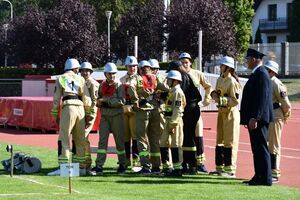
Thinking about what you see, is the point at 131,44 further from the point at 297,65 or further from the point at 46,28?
the point at 297,65

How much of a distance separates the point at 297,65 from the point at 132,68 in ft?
151

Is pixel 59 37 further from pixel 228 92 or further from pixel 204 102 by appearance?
pixel 228 92

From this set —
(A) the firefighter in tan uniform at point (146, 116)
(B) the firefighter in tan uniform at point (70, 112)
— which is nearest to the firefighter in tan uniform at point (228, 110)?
(A) the firefighter in tan uniform at point (146, 116)

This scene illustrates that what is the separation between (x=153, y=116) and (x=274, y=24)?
68573 mm

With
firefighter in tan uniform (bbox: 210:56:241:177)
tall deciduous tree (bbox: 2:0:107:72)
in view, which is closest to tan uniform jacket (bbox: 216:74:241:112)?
firefighter in tan uniform (bbox: 210:56:241:177)

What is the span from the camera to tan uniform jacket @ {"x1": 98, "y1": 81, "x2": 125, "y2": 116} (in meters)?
14.3

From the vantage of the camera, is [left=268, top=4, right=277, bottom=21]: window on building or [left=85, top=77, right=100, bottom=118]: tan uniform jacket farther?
[left=268, top=4, right=277, bottom=21]: window on building

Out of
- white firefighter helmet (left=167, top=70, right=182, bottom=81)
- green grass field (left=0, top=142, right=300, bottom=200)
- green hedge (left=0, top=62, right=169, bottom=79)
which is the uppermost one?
green hedge (left=0, top=62, right=169, bottom=79)

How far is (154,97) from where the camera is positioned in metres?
14.6

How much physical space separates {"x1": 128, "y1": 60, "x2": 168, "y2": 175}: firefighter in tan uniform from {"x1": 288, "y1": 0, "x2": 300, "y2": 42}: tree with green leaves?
5884cm

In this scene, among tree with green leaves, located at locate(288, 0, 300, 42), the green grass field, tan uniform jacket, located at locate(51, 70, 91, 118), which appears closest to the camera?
the green grass field

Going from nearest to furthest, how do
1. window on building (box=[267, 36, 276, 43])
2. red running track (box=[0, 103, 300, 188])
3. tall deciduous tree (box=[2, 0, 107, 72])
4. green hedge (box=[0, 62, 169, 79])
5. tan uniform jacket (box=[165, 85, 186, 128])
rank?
tan uniform jacket (box=[165, 85, 186, 128])
red running track (box=[0, 103, 300, 188])
tall deciduous tree (box=[2, 0, 107, 72])
green hedge (box=[0, 62, 169, 79])
window on building (box=[267, 36, 276, 43])

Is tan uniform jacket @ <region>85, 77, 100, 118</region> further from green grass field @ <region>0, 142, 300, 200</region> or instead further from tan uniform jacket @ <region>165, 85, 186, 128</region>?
tan uniform jacket @ <region>165, 85, 186, 128</region>

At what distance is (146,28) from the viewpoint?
5350cm
